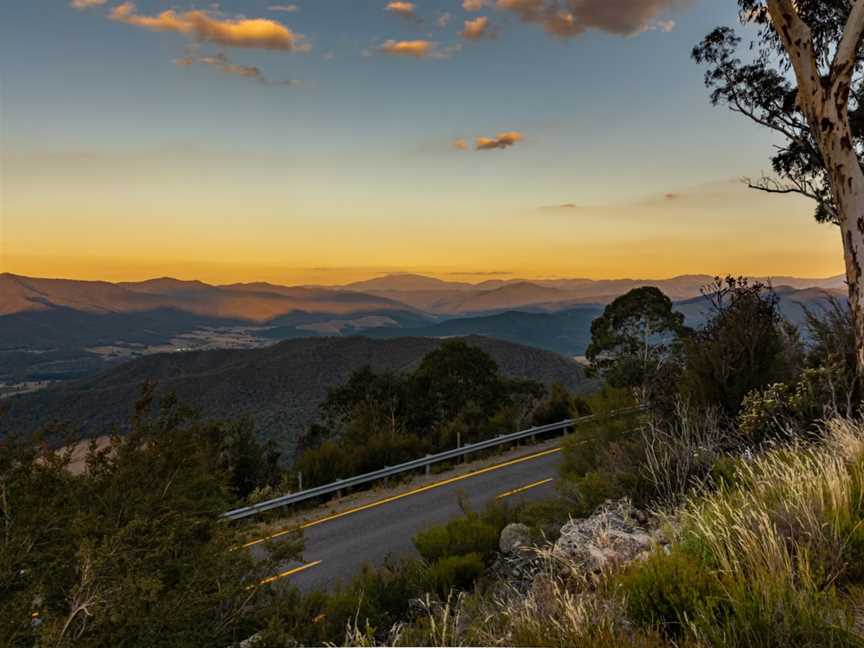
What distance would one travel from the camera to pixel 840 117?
9.93 metres

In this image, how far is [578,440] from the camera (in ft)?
42.0

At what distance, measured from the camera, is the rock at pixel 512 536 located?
29.5 feet

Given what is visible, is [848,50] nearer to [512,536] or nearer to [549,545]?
[549,545]

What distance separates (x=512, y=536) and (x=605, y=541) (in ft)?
14.7

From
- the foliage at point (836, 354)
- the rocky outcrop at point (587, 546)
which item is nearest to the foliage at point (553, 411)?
the foliage at point (836, 354)

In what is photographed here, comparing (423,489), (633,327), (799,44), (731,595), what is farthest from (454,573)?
(633,327)

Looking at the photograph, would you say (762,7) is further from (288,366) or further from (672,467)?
(288,366)

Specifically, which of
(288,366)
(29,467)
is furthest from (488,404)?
(288,366)

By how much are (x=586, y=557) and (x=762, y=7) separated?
49.1 ft

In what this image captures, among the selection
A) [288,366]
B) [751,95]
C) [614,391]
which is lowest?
[288,366]

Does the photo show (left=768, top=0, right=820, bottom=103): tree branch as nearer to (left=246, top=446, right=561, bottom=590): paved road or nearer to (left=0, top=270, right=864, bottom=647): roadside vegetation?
(left=0, top=270, right=864, bottom=647): roadside vegetation

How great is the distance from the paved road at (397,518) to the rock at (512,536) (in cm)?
195

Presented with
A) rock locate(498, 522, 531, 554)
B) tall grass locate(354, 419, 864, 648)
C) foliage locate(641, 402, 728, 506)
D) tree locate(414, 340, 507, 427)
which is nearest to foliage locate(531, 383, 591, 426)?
tree locate(414, 340, 507, 427)

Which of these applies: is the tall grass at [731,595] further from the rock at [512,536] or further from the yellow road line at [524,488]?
the yellow road line at [524,488]
